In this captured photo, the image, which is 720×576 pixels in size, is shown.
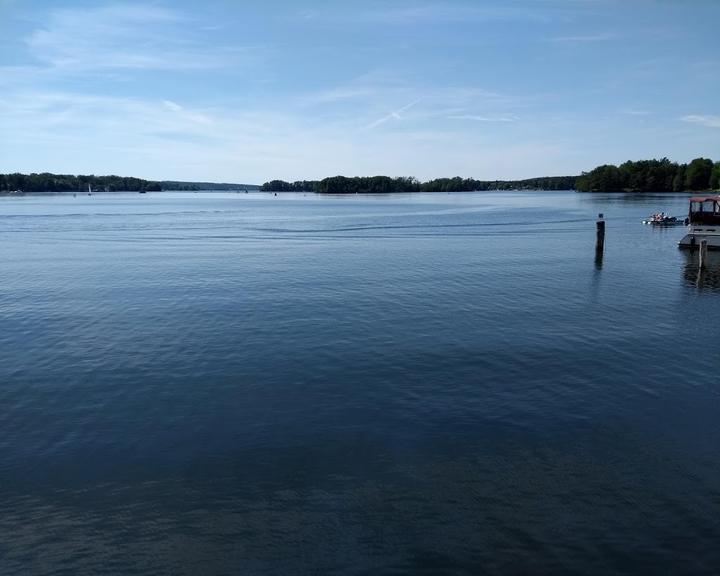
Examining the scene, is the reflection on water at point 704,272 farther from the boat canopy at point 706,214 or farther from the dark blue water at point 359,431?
the dark blue water at point 359,431

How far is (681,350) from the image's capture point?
81.3 ft

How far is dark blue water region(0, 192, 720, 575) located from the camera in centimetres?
1206

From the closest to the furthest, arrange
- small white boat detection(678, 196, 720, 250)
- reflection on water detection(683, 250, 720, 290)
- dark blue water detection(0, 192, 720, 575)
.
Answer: dark blue water detection(0, 192, 720, 575) < reflection on water detection(683, 250, 720, 290) < small white boat detection(678, 196, 720, 250)

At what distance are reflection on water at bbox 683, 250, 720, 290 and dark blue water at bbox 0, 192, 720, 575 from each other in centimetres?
414

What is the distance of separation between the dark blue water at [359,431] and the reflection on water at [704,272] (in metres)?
4.14

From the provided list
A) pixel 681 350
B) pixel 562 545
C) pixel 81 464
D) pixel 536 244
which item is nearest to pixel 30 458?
pixel 81 464

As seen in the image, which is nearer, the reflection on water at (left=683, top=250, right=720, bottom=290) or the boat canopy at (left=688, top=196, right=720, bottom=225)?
the reflection on water at (left=683, top=250, right=720, bottom=290)

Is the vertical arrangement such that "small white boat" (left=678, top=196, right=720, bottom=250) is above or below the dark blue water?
above

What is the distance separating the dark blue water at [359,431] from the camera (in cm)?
1206

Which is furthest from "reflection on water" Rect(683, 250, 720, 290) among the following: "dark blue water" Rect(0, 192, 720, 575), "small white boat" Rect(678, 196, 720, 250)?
"dark blue water" Rect(0, 192, 720, 575)

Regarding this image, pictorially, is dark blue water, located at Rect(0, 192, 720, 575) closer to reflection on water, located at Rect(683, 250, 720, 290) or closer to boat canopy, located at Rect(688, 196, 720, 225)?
reflection on water, located at Rect(683, 250, 720, 290)

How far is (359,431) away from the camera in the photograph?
17047mm

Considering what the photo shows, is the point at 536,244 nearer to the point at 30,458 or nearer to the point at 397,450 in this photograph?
the point at 397,450

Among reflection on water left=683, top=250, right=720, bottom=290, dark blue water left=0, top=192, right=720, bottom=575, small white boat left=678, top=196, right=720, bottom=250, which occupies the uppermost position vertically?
small white boat left=678, top=196, right=720, bottom=250
